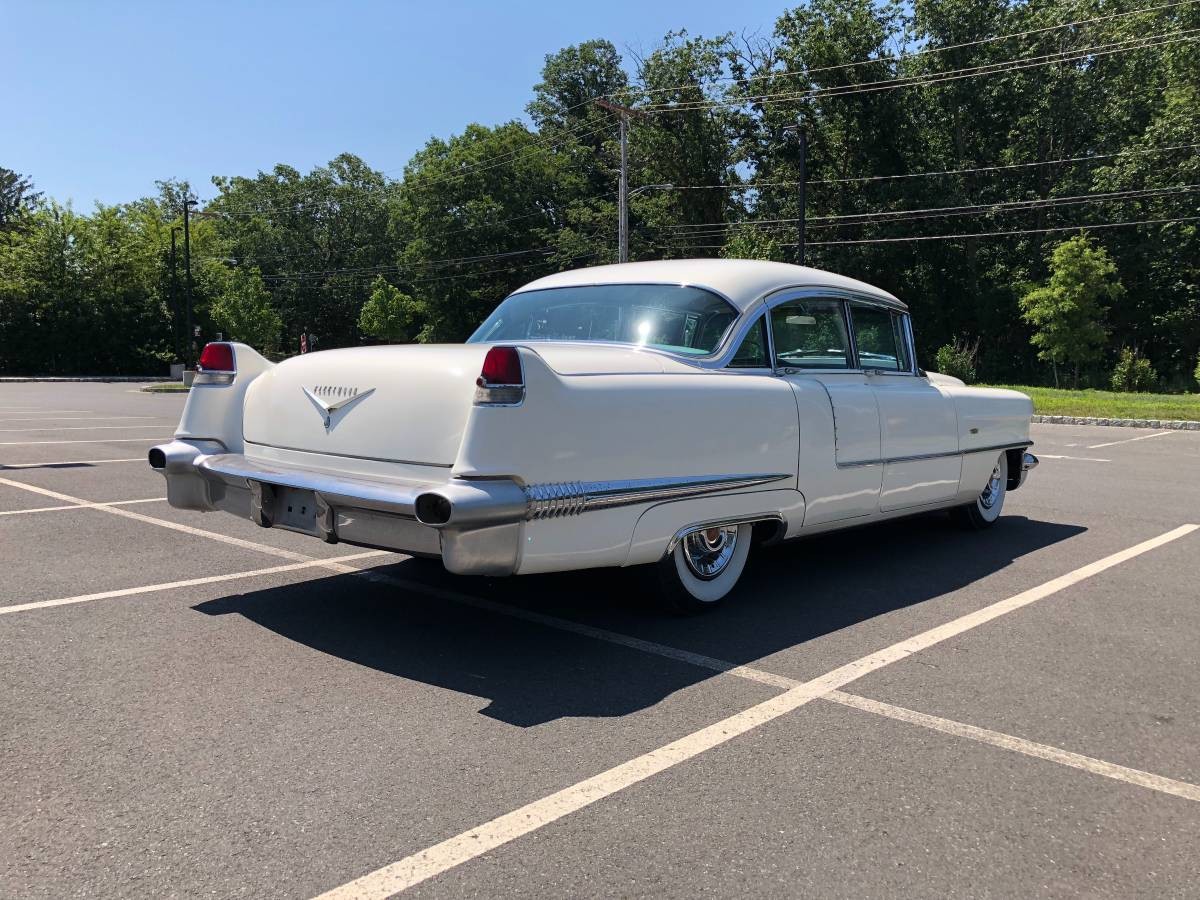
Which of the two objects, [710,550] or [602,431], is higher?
[602,431]

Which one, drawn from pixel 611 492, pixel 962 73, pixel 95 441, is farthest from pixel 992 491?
pixel 962 73

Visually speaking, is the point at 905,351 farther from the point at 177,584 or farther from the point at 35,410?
the point at 35,410

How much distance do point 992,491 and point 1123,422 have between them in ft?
48.7

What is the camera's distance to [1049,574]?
5750mm

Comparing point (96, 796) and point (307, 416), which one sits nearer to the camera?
point (96, 796)

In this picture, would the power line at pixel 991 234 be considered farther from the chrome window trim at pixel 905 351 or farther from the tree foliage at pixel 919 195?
the chrome window trim at pixel 905 351

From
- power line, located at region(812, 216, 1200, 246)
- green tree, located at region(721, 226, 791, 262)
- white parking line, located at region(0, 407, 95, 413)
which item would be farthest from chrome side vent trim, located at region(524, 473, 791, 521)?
power line, located at region(812, 216, 1200, 246)

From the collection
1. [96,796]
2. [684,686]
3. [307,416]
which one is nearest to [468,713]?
[684,686]

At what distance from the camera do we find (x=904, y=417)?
5652 mm

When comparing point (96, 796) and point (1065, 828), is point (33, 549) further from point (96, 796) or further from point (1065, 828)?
point (1065, 828)

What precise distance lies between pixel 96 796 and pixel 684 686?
6.88ft

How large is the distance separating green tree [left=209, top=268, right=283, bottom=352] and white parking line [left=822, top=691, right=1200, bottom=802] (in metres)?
50.7

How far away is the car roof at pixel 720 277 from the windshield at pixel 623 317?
61 millimetres

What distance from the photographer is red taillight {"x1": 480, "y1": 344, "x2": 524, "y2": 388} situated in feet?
11.9
